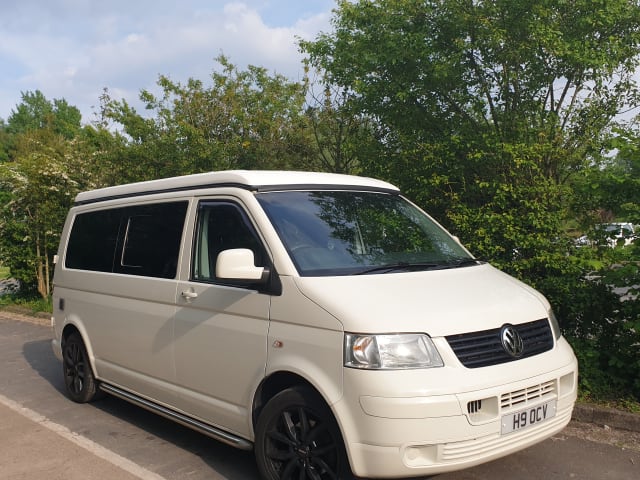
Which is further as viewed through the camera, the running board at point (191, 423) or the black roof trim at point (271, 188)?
the black roof trim at point (271, 188)

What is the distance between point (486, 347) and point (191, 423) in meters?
2.25

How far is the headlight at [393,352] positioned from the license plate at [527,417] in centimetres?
52

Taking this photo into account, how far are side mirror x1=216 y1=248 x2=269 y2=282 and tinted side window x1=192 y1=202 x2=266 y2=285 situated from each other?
0.78 ft

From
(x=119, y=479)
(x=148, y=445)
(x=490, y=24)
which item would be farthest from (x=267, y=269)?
(x=490, y=24)

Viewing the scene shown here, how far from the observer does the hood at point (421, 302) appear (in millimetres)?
3330

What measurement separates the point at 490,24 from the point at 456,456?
187 inches

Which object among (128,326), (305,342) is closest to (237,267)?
(305,342)

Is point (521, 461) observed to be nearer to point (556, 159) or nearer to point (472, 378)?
point (472, 378)

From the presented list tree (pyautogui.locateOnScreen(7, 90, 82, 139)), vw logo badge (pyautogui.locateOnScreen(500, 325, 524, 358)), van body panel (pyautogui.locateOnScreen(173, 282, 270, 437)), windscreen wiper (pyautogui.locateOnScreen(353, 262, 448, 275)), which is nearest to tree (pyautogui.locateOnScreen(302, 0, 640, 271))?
windscreen wiper (pyautogui.locateOnScreen(353, 262, 448, 275))

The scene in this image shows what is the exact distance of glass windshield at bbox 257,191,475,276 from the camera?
3932 mm

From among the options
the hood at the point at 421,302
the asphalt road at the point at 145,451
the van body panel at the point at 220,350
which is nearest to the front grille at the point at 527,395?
the hood at the point at 421,302

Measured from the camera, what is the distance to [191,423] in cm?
451

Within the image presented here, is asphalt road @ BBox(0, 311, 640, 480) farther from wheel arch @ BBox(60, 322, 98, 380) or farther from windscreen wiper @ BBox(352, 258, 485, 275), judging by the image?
windscreen wiper @ BBox(352, 258, 485, 275)

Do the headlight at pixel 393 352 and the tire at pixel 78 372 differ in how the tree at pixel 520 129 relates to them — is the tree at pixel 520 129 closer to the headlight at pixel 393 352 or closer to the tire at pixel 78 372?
the headlight at pixel 393 352
